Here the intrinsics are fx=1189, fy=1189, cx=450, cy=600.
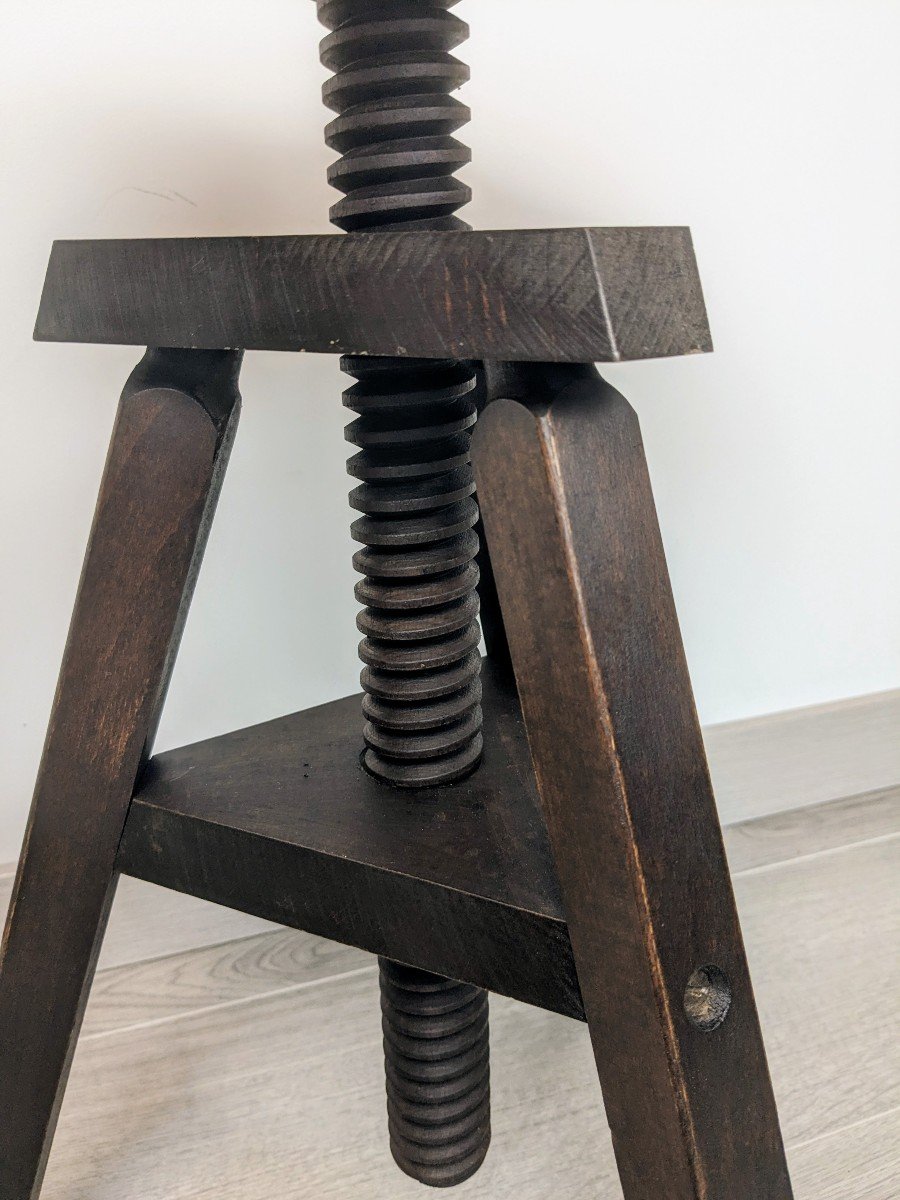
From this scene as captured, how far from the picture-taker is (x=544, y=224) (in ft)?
3.10

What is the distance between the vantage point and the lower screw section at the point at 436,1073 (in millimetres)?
700

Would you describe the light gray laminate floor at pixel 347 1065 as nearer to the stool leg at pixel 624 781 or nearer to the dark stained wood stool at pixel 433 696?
the dark stained wood stool at pixel 433 696

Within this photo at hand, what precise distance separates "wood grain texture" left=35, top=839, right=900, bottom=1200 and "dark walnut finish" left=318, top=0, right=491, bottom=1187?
0.07 m

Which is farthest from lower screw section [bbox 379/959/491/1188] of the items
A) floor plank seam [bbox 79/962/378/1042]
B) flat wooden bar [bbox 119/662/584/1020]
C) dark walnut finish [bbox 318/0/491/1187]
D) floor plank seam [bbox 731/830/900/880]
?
floor plank seam [bbox 731/830/900/880]

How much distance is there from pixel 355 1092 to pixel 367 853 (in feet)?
1.25

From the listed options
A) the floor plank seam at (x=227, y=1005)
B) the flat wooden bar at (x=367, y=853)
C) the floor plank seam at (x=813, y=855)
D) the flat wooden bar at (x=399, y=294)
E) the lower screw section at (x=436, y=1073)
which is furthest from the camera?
the floor plank seam at (x=813, y=855)

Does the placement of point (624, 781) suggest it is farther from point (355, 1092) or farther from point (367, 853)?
point (355, 1092)

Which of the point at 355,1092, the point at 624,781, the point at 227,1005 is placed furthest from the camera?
the point at 227,1005

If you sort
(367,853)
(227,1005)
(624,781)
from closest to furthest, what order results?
(624,781)
(367,853)
(227,1005)

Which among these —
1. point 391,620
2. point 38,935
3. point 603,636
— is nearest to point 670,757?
point 603,636

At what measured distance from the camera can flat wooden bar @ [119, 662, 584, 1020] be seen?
519 millimetres

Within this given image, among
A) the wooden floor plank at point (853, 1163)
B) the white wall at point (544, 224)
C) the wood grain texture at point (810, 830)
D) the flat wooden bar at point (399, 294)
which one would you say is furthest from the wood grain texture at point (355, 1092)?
the flat wooden bar at point (399, 294)

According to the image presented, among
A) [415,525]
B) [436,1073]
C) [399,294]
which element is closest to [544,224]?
[415,525]

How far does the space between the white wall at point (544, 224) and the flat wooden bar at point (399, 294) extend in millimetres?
310
